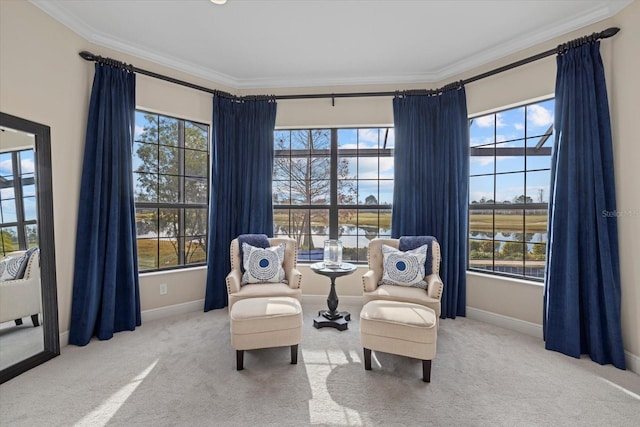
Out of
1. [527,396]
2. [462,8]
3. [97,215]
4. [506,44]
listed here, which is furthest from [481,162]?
[97,215]

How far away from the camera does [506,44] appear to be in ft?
10.3

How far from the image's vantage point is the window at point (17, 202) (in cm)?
223

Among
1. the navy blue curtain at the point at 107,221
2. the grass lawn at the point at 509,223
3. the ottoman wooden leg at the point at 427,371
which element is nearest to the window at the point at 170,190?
the navy blue curtain at the point at 107,221

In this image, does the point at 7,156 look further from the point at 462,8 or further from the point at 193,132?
the point at 462,8

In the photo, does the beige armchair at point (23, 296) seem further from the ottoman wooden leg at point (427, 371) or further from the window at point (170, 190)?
the ottoman wooden leg at point (427, 371)

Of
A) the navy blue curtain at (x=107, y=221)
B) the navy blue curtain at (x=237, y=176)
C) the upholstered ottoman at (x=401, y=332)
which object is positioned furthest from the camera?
the navy blue curtain at (x=237, y=176)

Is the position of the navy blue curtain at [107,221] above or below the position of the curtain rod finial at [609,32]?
below

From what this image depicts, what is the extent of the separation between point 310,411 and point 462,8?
3267mm

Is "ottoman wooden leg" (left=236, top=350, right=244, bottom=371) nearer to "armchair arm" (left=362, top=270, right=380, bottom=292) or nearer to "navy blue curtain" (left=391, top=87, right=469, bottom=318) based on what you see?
"armchair arm" (left=362, top=270, right=380, bottom=292)

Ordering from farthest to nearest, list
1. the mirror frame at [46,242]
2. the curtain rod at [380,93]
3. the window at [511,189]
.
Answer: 1. the window at [511,189]
2. the curtain rod at [380,93]
3. the mirror frame at [46,242]

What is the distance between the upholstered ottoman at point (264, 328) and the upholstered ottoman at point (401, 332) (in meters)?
0.55

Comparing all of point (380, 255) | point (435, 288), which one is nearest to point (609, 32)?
point (435, 288)

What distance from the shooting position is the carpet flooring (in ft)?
5.93

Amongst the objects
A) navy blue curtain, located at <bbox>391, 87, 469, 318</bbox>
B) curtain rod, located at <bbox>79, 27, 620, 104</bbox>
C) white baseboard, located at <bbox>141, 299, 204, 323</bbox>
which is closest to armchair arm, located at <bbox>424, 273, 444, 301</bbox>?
navy blue curtain, located at <bbox>391, 87, 469, 318</bbox>
